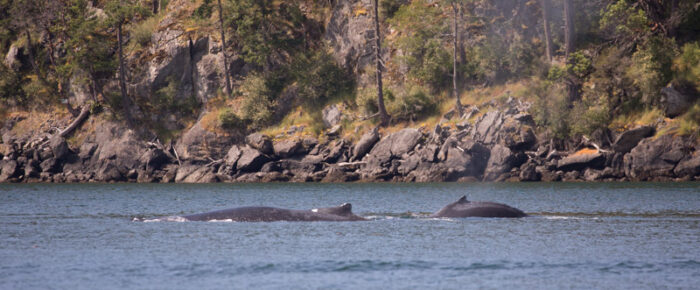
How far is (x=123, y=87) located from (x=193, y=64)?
8.67m

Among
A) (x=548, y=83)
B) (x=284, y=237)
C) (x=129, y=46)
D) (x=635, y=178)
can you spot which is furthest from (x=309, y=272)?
(x=129, y=46)

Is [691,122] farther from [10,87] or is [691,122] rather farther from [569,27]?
[10,87]

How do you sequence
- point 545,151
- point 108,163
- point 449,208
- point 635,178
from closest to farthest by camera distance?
point 449,208
point 635,178
point 545,151
point 108,163

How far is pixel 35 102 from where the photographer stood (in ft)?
333

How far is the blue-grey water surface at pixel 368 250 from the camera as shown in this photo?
778 inches

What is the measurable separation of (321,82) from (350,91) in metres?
3.50

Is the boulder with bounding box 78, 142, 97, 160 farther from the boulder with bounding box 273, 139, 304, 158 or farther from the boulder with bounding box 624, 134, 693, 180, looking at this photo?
the boulder with bounding box 624, 134, 693, 180

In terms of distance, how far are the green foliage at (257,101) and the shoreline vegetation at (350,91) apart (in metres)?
0.21

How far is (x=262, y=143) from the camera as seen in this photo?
82875 millimetres

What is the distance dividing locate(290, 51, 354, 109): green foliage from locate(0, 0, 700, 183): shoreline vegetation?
0.57 ft

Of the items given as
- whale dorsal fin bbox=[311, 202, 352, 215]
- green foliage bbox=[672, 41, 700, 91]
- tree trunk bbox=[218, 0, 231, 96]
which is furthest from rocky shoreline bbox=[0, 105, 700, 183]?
whale dorsal fin bbox=[311, 202, 352, 215]

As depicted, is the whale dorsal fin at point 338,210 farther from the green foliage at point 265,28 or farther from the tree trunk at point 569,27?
the green foliage at point 265,28

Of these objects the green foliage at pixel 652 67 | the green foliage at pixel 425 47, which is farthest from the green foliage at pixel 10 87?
the green foliage at pixel 652 67

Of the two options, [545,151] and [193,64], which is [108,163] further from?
[545,151]
